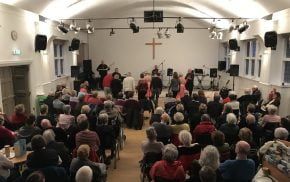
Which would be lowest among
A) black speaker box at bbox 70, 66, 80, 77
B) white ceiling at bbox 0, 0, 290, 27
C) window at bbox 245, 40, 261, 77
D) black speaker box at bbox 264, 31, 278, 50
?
black speaker box at bbox 70, 66, 80, 77

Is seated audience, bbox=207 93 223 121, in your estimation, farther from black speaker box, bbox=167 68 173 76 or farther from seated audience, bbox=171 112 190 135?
black speaker box, bbox=167 68 173 76

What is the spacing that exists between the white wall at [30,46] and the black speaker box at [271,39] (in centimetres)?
714

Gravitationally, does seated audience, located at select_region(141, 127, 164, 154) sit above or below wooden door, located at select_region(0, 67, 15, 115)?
below

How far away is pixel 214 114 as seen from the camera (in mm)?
7523

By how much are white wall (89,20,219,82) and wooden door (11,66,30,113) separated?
864cm

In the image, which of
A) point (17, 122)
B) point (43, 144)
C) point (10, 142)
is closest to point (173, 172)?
point (43, 144)

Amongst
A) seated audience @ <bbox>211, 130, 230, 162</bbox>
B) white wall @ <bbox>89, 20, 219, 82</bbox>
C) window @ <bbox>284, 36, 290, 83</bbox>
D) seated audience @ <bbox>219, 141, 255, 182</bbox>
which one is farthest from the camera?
white wall @ <bbox>89, 20, 219, 82</bbox>

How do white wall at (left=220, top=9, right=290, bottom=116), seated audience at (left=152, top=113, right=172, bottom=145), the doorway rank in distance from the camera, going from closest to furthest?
seated audience at (left=152, top=113, right=172, bottom=145) → the doorway → white wall at (left=220, top=9, right=290, bottom=116)

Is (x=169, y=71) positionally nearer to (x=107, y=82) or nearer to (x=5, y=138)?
(x=107, y=82)

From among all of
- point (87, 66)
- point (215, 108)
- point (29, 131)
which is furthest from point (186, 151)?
point (87, 66)

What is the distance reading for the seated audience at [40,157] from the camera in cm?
372

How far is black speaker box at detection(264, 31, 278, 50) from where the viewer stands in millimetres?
9102

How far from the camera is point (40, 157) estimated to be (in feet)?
12.3

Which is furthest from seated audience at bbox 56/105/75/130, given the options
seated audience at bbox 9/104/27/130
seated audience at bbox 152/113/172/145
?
seated audience at bbox 152/113/172/145
